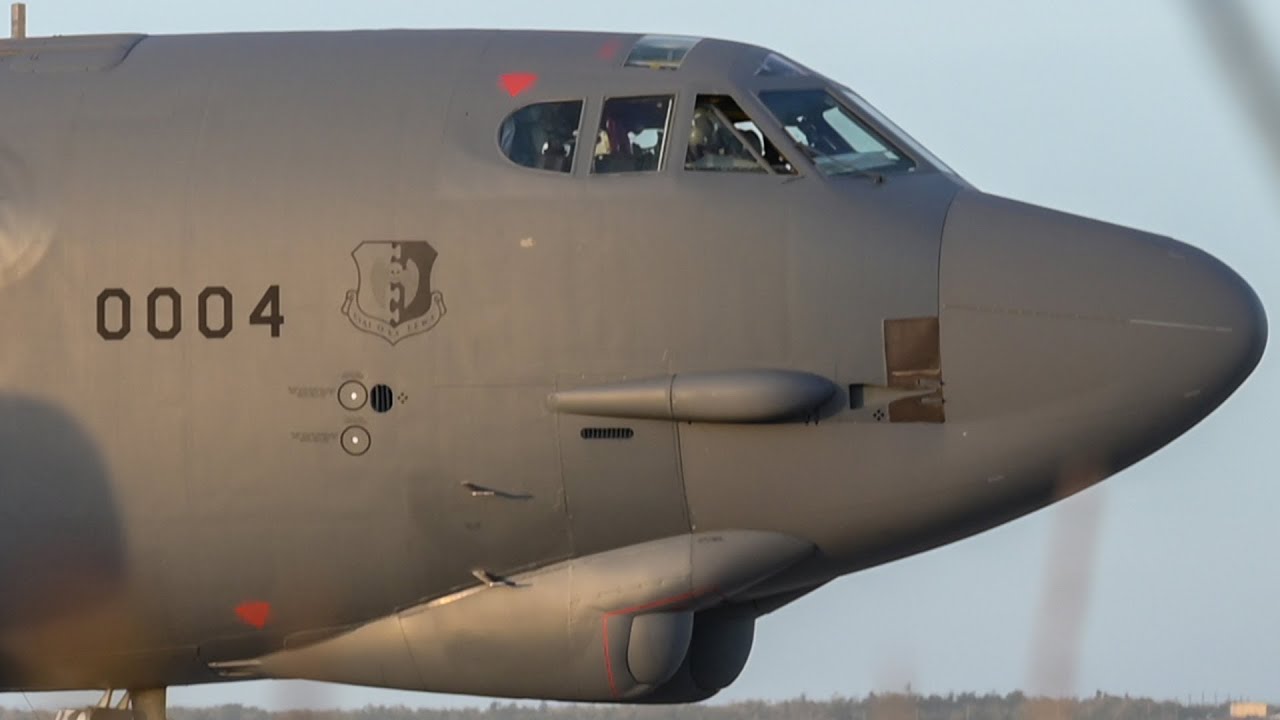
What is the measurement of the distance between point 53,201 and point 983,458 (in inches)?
178

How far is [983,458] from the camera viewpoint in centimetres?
840

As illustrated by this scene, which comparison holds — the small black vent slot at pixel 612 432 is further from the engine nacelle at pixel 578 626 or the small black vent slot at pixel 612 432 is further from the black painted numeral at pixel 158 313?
the black painted numeral at pixel 158 313

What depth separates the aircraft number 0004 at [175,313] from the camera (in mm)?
8789

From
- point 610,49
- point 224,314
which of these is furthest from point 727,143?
A: point 224,314

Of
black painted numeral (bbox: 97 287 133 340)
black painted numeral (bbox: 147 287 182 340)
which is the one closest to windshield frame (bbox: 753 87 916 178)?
black painted numeral (bbox: 147 287 182 340)

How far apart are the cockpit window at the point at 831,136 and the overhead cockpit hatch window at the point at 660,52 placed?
472 mm

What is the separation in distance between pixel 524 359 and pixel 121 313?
6.38 feet

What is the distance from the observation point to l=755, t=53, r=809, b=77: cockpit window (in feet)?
30.0

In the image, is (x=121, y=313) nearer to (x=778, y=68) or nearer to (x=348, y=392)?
(x=348, y=392)

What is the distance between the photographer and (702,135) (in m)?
8.94

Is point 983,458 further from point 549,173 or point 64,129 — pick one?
point 64,129

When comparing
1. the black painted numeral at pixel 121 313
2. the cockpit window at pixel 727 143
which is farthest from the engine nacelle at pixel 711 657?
the black painted numeral at pixel 121 313

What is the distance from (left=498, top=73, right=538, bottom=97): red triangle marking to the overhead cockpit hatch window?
1.54 ft

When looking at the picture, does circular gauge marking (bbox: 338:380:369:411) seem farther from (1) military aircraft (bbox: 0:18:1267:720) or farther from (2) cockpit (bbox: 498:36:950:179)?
(2) cockpit (bbox: 498:36:950:179)
